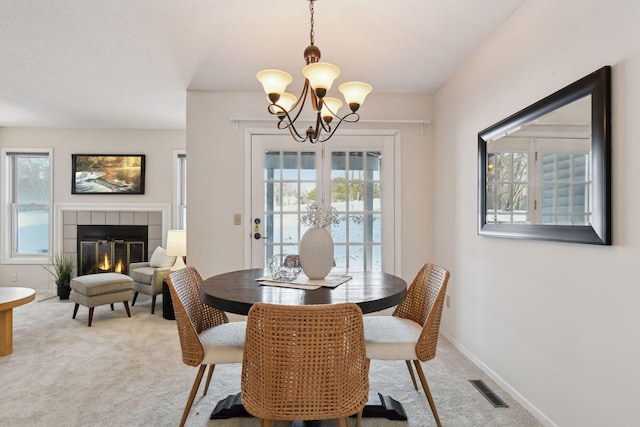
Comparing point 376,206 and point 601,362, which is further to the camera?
point 376,206

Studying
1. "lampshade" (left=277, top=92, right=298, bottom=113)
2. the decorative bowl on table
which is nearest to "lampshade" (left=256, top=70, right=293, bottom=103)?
"lampshade" (left=277, top=92, right=298, bottom=113)

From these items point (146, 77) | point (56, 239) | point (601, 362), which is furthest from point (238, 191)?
point (56, 239)

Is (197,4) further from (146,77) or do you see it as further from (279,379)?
(279,379)

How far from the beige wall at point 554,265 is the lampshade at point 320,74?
1.16 m

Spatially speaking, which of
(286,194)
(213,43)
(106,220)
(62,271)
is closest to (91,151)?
(106,220)

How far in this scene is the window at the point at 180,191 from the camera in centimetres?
514

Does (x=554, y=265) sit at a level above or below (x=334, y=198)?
below

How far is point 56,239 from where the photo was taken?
507cm

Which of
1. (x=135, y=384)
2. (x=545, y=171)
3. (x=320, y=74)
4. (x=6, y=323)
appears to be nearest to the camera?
(x=320, y=74)

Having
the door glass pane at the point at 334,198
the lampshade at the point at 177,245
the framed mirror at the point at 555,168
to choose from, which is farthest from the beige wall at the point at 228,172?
the framed mirror at the point at 555,168

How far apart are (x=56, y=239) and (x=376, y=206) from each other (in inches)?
177

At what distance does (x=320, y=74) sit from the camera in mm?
1782

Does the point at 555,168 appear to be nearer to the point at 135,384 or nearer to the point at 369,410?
the point at 369,410

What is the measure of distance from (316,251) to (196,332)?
728 millimetres
